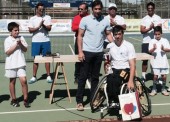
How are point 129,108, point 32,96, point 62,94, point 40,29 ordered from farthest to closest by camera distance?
point 40,29
point 62,94
point 32,96
point 129,108

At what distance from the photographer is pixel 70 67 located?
38.9 ft

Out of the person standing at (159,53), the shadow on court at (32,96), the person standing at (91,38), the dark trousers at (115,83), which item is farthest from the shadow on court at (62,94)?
the person standing at (159,53)

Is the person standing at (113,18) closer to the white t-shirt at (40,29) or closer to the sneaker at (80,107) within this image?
the white t-shirt at (40,29)

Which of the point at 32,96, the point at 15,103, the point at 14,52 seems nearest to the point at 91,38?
the point at 14,52

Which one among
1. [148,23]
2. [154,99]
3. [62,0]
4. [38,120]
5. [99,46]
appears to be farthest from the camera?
[62,0]

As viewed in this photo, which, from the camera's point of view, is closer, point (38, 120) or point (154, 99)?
point (38, 120)

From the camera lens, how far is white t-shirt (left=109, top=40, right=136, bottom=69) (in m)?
6.19

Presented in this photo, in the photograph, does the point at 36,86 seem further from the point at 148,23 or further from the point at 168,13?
the point at 168,13

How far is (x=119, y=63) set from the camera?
6.25m

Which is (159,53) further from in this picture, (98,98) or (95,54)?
(98,98)

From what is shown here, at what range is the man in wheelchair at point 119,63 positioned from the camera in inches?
240

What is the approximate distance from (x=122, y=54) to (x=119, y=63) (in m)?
0.17

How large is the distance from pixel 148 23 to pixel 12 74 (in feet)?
11.1

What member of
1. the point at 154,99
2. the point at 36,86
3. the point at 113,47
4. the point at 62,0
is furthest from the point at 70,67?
the point at 62,0
